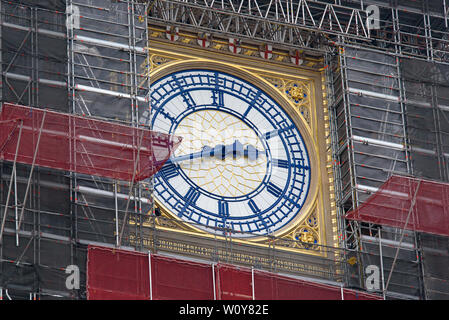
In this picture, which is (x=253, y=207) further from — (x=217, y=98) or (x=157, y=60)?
(x=157, y=60)

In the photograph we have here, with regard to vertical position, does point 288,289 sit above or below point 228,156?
below

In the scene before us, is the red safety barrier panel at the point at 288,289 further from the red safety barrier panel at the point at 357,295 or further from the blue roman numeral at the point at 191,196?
Answer: the blue roman numeral at the point at 191,196

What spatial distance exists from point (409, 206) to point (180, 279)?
480 centimetres

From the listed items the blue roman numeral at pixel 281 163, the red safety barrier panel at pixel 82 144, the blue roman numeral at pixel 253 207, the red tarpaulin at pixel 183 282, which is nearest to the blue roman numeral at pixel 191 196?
the blue roman numeral at pixel 253 207

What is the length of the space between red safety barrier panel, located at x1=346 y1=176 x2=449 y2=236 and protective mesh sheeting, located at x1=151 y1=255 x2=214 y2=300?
3263mm

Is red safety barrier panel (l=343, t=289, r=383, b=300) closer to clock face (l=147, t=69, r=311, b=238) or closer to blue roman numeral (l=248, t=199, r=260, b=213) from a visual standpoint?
clock face (l=147, t=69, r=311, b=238)

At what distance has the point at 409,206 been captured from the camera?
102ft

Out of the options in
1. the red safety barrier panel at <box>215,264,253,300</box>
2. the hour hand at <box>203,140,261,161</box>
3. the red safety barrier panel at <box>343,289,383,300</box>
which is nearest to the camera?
the red safety barrier panel at <box>215,264,253,300</box>

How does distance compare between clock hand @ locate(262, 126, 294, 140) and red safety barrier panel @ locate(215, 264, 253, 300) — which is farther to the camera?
clock hand @ locate(262, 126, 294, 140)

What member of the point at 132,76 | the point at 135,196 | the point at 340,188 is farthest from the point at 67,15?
the point at 340,188

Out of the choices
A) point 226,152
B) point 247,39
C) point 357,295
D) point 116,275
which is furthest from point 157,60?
point 357,295

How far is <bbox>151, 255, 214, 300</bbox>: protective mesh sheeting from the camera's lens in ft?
94.8

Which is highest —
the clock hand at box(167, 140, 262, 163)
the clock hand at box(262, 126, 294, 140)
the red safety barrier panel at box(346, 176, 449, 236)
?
the clock hand at box(262, 126, 294, 140)

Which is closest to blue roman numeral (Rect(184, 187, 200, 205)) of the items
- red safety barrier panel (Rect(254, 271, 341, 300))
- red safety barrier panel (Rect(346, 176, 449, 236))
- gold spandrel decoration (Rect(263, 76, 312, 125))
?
red safety barrier panel (Rect(254, 271, 341, 300))
